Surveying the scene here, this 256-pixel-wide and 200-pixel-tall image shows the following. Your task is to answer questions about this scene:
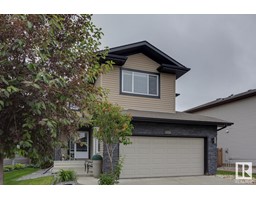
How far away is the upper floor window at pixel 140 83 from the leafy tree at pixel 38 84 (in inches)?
401

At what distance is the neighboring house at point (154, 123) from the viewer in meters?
12.8

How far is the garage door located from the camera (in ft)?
41.3

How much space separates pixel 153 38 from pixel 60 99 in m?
14.7

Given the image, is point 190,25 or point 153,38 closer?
point 190,25

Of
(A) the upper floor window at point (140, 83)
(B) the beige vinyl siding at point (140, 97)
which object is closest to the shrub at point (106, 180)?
(B) the beige vinyl siding at point (140, 97)

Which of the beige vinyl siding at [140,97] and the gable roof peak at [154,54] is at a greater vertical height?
the gable roof peak at [154,54]

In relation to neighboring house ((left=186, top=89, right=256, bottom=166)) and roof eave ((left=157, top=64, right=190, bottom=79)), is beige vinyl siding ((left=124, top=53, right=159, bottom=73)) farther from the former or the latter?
neighboring house ((left=186, top=89, right=256, bottom=166))

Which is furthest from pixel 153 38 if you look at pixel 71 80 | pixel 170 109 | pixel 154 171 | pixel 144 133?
pixel 71 80

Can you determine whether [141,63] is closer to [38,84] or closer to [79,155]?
[79,155]

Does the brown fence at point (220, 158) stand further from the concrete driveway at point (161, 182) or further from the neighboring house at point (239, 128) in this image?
the concrete driveway at point (161, 182)
